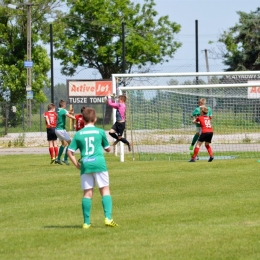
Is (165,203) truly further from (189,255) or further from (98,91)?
→ (98,91)

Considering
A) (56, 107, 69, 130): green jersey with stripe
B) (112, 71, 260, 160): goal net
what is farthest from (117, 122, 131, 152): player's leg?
(56, 107, 69, 130): green jersey with stripe

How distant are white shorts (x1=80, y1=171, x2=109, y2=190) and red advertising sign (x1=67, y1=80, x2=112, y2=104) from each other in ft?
108

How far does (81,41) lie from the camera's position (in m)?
66.0

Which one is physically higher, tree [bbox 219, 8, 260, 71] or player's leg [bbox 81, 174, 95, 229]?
tree [bbox 219, 8, 260, 71]

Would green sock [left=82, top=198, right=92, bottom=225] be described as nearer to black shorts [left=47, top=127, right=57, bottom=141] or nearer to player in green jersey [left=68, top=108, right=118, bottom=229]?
player in green jersey [left=68, top=108, right=118, bottom=229]

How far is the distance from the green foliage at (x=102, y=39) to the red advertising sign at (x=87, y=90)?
65.2 feet

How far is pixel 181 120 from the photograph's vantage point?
87.5 feet

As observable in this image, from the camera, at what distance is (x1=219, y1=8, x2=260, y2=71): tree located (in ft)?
189

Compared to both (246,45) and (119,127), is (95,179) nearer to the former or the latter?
(119,127)

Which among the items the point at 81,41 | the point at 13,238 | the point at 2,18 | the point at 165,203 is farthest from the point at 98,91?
the point at 13,238

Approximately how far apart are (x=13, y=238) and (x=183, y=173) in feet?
31.7

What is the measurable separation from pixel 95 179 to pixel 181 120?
15.6 m

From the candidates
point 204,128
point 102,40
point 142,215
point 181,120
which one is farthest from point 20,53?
point 142,215

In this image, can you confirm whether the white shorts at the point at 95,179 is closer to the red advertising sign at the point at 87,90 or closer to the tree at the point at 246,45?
the red advertising sign at the point at 87,90
